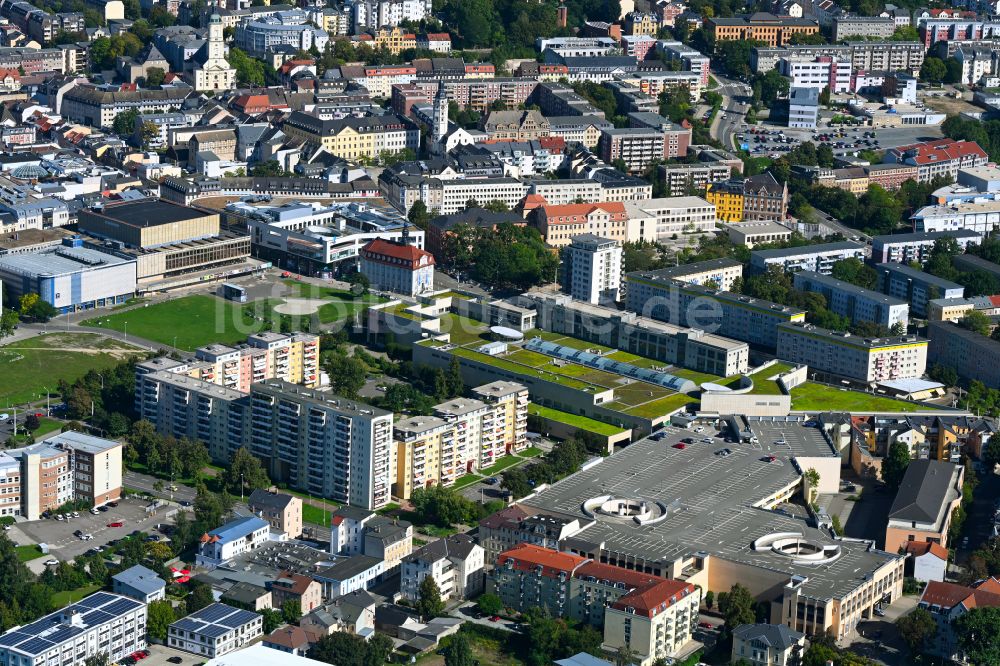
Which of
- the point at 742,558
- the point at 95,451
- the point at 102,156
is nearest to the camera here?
the point at 742,558

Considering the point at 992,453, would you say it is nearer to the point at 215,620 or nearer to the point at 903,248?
the point at 903,248

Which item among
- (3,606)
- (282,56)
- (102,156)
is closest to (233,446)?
(3,606)

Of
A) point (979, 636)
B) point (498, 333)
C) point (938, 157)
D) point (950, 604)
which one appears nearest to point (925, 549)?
point (950, 604)

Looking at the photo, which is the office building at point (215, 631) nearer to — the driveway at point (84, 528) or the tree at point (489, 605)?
the tree at point (489, 605)

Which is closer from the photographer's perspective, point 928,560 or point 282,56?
point 928,560

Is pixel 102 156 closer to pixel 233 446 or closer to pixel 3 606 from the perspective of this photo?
pixel 233 446

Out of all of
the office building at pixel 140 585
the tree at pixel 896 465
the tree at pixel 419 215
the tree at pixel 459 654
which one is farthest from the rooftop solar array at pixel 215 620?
the tree at pixel 419 215

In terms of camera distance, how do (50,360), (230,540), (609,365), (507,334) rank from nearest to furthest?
(230,540), (609,365), (50,360), (507,334)

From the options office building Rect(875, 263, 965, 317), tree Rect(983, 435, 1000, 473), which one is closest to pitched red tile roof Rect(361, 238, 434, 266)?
office building Rect(875, 263, 965, 317)
